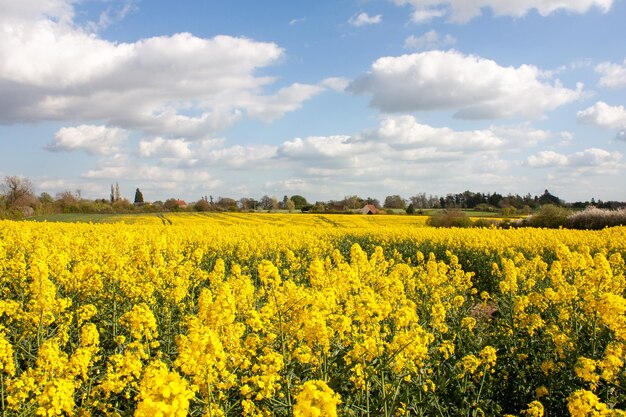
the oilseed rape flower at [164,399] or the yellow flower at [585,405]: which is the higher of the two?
the oilseed rape flower at [164,399]

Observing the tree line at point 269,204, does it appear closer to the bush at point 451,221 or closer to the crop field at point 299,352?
the bush at point 451,221

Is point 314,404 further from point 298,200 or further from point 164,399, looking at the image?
point 298,200

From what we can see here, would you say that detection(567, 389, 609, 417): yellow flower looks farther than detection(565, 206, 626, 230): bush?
No

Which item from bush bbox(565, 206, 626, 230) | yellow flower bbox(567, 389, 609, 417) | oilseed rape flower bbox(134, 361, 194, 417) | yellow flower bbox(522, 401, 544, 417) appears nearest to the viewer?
oilseed rape flower bbox(134, 361, 194, 417)

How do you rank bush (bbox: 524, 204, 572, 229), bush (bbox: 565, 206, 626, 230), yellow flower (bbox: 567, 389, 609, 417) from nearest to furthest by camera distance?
yellow flower (bbox: 567, 389, 609, 417), bush (bbox: 565, 206, 626, 230), bush (bbox: 524, 204, 572, 229)

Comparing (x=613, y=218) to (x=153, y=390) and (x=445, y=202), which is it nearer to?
(x=153, y=390)

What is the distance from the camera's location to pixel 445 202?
80.1 metres

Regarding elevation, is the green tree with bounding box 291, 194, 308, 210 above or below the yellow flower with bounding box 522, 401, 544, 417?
above

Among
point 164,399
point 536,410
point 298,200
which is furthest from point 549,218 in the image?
point 298,200

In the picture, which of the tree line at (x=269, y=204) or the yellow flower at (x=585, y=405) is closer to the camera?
the yellow flower at (x=585, y=405)

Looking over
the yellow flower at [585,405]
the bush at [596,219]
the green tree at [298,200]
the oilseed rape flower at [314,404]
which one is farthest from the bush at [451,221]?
the green tree at [298,200]

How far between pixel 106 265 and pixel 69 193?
77092 millimetres

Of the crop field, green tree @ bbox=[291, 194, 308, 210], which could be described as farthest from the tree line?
the crop field

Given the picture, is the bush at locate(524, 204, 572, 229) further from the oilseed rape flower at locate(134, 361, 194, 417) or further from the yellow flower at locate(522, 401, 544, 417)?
the oilseed rape flower at locate(134, 361, 194, 417)
